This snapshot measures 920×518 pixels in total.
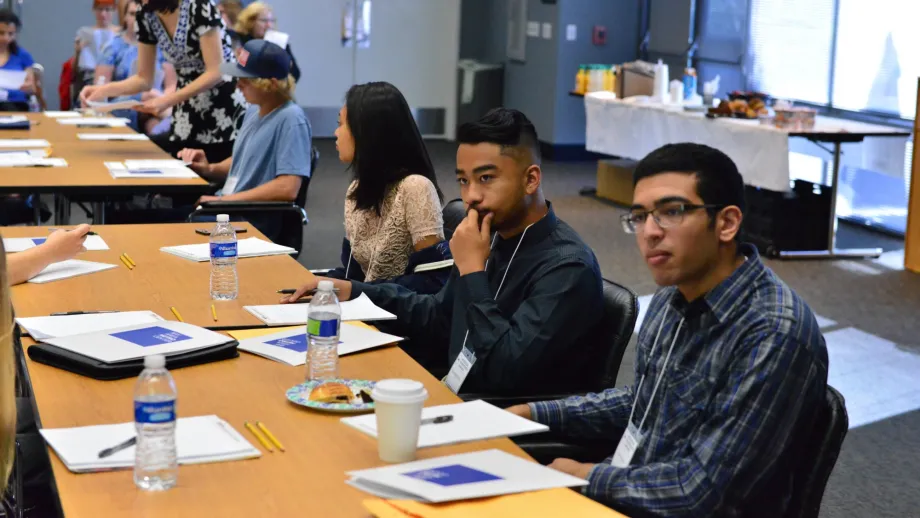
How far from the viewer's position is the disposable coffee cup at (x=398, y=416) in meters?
1.75

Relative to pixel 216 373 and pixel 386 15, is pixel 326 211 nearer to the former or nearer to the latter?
pixel 386 15

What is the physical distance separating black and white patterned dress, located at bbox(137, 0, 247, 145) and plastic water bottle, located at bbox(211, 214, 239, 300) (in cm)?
243

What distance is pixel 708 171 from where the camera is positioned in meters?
1.99

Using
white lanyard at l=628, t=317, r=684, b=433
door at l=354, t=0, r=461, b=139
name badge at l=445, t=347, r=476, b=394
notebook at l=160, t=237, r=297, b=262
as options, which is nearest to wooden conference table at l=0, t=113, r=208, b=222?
notebook at l=160, t=237, r=297, b=262

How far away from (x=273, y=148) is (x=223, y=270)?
165cm

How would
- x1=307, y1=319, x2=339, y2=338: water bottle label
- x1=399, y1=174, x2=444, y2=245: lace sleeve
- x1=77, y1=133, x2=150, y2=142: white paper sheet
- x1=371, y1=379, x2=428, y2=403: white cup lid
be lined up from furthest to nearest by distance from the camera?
x1=77, y1=133, x2=150, y2=142: white paper sheet → x1=399, y1=174, x2=444, y2=245: lace sleeve → x1=307, y1=319, x2=339, y2=338: water bottle label → x1=371, y1=379, x2=428, y2=403: white cup lid

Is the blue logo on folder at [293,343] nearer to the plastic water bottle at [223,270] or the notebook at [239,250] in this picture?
the plastic water bottle at [223,270]

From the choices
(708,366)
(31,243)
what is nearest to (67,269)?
(31,243)

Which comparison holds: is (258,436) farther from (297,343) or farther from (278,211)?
(278,211)

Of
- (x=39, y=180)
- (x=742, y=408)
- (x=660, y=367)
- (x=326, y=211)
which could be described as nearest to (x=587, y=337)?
(x=660, y=367)

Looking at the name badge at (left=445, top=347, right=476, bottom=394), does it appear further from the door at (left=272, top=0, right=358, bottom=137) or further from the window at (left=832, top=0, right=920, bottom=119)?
the door at (left=272, top=0, right=358, bottom=137)

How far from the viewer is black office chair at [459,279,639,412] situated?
2.44 metres

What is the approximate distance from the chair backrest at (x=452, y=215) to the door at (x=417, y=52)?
30.0 feet

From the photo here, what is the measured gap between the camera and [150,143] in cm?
574
